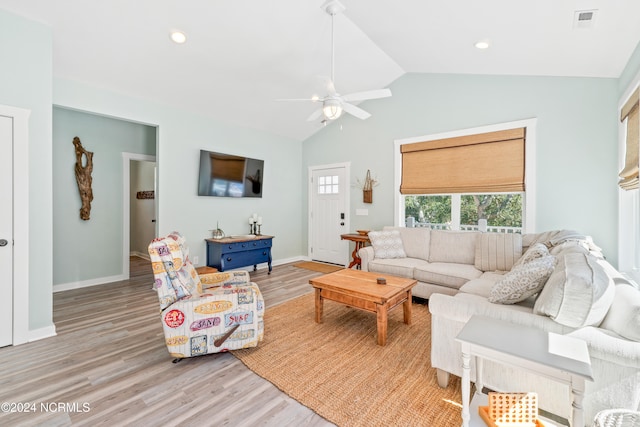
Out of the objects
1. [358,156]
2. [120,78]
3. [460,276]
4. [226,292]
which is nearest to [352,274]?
[460,276]

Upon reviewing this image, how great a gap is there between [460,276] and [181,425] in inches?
118

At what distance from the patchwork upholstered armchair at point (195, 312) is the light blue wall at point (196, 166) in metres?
2.31

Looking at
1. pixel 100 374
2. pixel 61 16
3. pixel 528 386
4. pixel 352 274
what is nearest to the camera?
pixel 528 386

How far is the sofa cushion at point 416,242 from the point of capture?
413 cm

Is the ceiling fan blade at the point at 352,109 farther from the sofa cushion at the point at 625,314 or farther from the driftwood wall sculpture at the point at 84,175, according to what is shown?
the driftwood wall sculpture at the point at 84,175

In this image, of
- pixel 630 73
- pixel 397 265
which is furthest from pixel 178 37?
pixel 630 73

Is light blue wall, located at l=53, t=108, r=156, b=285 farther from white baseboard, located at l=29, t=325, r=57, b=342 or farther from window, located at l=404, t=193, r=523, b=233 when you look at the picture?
window, located at l=404, t=193, r=523, b=233

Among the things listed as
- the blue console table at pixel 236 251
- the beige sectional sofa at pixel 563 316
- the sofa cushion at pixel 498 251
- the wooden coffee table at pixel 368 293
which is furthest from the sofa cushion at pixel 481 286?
the blue console table at pixel 236 251

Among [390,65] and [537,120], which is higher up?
[390,65]

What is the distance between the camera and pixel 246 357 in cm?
236

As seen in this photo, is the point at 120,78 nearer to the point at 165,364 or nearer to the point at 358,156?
the point at 165,364

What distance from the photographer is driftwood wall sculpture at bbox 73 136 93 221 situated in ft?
13.8

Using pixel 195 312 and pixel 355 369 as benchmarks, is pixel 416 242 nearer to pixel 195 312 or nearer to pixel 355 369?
pixel 355 369

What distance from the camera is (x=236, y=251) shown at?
467 centimetres
